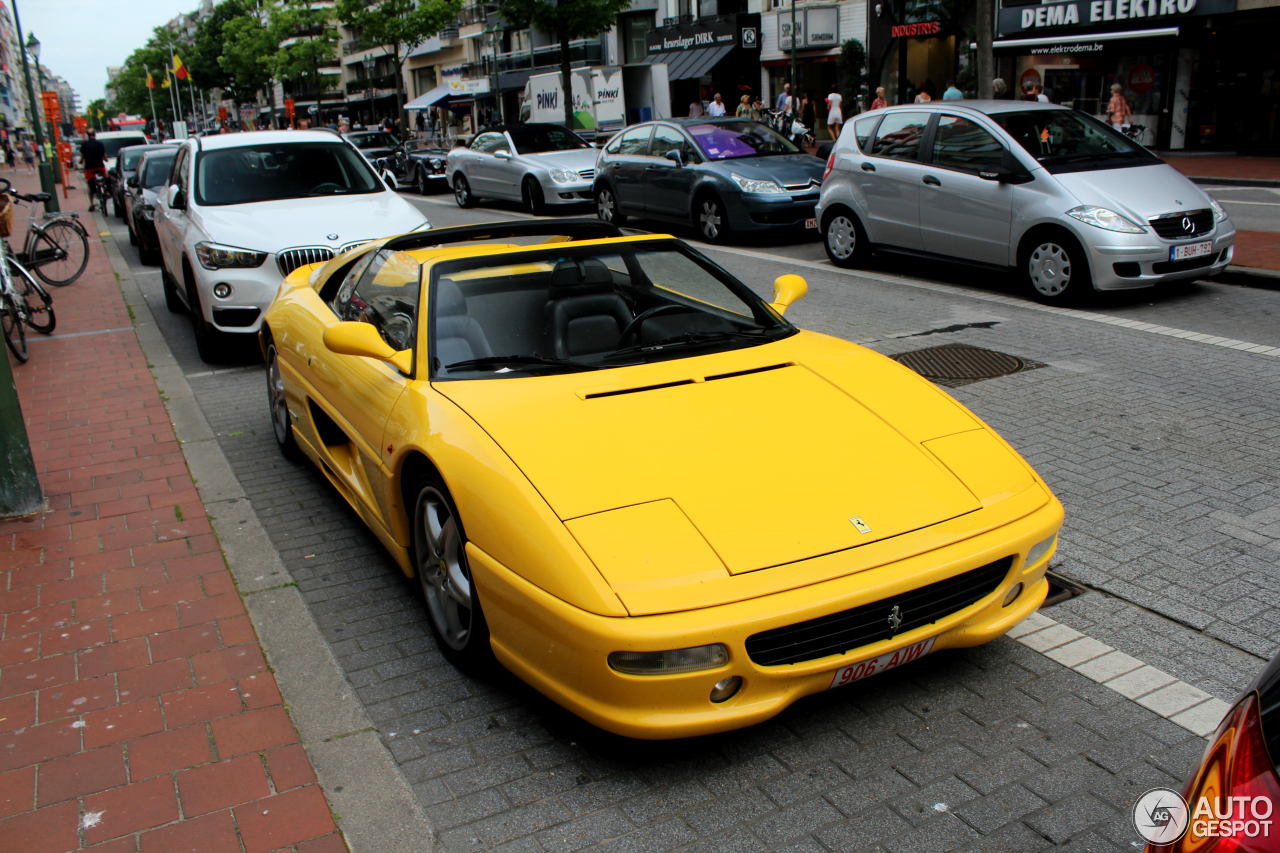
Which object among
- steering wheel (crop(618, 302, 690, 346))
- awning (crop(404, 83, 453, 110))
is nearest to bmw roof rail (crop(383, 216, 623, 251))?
steering wheel (crop(618, 302, 690, 346))

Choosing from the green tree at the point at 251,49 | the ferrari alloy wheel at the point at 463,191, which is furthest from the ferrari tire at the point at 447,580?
the green tree at the point at 251,49

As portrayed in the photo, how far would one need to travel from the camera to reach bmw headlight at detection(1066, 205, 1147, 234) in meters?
8.91

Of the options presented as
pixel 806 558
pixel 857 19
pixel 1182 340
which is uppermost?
pixel 857 19

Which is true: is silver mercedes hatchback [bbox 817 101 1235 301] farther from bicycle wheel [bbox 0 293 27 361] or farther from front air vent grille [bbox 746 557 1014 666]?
bicycle wheel [bbox 0 293 27 361]

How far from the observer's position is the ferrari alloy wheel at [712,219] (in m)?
13.9

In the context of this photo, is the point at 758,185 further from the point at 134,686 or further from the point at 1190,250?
the point at 134,686

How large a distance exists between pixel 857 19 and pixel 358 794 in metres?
35.7

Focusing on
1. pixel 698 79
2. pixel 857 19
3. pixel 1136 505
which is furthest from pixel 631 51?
pixel 1136 505

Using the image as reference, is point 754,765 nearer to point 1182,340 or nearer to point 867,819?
point 867,819

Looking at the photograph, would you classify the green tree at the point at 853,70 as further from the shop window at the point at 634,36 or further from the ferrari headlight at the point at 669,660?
the ferrari headlight at the point at 669,660

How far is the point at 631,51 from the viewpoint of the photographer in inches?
1957

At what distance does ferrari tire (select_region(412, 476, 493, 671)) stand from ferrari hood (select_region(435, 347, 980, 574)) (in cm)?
35

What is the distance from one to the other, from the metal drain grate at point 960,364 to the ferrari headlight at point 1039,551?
3632mm

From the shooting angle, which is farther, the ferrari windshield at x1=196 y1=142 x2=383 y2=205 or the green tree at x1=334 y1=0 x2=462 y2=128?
the green tree at x1=334 y1=0 x2=462 y2=128
